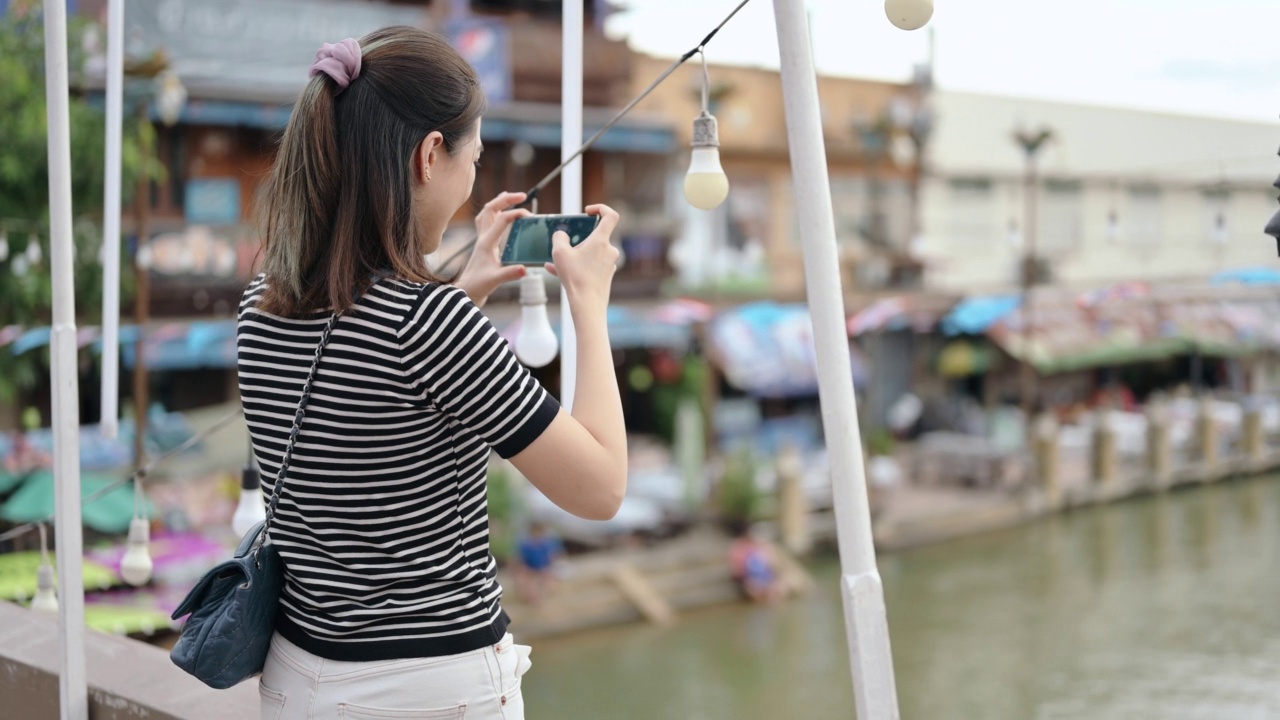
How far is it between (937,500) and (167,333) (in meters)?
9.19

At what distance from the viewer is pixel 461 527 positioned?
1116 millimetres

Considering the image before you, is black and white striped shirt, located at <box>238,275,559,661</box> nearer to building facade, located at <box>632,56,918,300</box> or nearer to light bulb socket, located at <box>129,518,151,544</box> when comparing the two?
light bulb socket, located at <box>129,518,151,544</box>

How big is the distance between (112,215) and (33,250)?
654cm

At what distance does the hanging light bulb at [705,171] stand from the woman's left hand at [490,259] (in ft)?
0.66

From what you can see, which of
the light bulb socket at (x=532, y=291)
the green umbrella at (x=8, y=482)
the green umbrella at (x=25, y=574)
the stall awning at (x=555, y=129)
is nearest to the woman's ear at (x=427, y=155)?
the light bulb socket at (x=532, y=291)

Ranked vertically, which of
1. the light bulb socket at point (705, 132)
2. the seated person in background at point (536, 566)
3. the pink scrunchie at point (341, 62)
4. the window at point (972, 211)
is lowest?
the seated person in background at point (536, 566)

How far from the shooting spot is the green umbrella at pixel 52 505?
26.2ft

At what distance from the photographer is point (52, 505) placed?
8086 millimetres

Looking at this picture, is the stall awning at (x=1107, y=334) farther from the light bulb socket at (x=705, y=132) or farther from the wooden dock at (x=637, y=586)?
the light bulb socket at (x=705, y=132)

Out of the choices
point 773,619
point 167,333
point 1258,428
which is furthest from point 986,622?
point 167,333

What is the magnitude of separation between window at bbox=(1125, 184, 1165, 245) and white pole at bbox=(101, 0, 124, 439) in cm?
1489

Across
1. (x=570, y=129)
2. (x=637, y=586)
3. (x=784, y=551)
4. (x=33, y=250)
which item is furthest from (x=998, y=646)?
(x=570, y=129)

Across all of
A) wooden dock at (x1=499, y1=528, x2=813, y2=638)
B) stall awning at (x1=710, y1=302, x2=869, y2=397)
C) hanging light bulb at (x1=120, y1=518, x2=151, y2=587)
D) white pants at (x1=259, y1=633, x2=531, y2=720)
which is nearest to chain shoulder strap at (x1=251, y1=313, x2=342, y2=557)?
white pants at (x1=259, y1=633, x2=531, y2=720)

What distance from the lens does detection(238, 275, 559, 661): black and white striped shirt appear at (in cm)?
103
